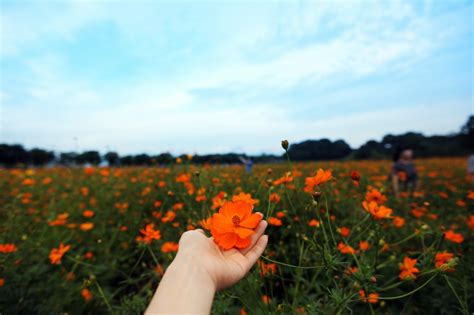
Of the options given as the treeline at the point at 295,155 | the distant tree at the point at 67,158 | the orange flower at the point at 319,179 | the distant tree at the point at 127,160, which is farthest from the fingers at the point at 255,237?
the distant tree at the point at 67,158

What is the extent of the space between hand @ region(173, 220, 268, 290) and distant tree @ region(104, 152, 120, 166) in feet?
12.6

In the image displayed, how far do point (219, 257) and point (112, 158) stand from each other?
4055 millimetres

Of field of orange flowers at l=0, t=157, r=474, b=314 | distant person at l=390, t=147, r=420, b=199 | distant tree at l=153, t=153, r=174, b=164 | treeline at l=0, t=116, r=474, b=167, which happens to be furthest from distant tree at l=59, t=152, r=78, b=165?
distant person at l=390, t=147, r=420, b=199

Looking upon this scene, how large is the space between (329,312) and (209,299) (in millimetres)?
495

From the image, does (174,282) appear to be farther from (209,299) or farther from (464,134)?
(464,134)

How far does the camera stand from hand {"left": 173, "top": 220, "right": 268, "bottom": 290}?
2.11ft

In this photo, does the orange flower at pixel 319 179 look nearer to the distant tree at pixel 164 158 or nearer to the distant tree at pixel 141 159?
the distant tree at pixel 164 158

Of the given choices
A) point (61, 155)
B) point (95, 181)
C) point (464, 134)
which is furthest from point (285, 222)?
point (464, 134)

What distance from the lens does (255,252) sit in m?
0.74

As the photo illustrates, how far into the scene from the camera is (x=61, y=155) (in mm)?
5965

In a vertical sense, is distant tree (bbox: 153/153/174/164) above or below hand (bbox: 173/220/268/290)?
above

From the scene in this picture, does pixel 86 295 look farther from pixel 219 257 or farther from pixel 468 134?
pixel 468 134

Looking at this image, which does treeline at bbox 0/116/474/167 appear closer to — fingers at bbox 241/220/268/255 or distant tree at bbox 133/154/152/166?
distant tree at bbox 133/154/152/166

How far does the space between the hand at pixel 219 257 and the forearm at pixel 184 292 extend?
0.02 m
